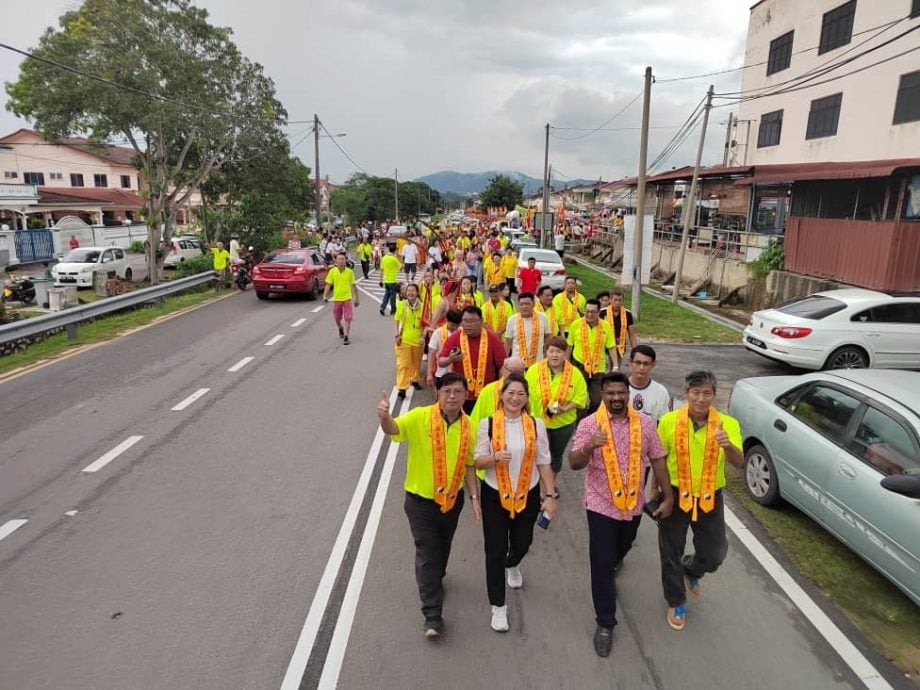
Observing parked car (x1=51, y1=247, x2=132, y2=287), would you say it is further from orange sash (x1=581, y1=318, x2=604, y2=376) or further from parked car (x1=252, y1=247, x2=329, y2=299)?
orange sash (x1=581, y1=318, x2=604, y2=376)

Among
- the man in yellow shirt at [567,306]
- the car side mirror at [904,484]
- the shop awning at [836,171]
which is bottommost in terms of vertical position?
the car side mirror at [904,484]

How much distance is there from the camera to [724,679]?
3.59 m

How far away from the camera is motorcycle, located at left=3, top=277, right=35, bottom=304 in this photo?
57.9ft

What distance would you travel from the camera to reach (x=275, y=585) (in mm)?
4406

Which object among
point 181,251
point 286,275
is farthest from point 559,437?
point 181,251

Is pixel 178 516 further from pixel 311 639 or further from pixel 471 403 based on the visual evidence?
pixel 471 403

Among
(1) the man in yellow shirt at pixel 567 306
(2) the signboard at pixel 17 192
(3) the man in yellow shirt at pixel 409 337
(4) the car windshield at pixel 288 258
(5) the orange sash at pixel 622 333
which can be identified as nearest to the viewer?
(5) the orange sash at pixel 622 333

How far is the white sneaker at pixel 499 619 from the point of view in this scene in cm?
393

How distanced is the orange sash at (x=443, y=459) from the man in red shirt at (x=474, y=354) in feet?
6.58

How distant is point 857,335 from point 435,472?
8.97m

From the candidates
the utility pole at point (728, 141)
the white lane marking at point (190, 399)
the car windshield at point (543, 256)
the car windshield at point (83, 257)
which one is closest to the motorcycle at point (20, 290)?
the car windshield at point (83, 257)

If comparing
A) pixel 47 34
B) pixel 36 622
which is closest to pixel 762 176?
pixel 36 622

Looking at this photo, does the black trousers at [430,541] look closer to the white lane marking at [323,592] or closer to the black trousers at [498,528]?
the black trousers at [498,528]

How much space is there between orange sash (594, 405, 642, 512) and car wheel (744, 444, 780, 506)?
260 centimetres
